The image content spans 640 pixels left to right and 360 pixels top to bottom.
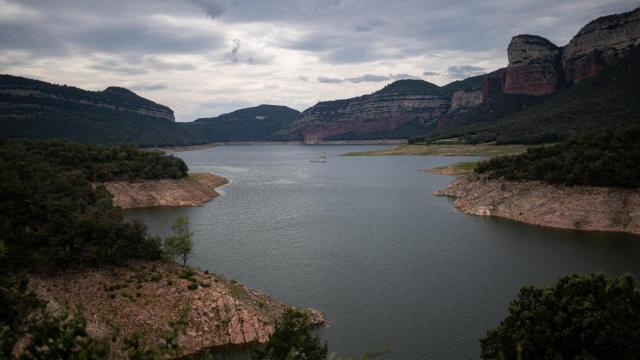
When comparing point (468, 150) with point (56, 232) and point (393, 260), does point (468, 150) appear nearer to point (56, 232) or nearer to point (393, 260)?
point (393, 260)

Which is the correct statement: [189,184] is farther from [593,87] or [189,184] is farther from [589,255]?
[593,87]

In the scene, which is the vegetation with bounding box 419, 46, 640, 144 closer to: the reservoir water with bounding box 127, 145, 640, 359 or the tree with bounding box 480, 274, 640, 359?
the reservoir water with bounding box 127, 145, 640, 359

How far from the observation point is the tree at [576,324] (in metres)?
22.4

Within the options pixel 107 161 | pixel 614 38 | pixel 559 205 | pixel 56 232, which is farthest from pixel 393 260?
pixel 614 38

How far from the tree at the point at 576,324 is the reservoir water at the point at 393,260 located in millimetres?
5932

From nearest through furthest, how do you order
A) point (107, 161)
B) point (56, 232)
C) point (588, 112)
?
point (56, 232) < point (107, 161) < point (588, 112)

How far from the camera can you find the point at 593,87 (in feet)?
574

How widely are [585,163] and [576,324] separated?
4881 centimetres

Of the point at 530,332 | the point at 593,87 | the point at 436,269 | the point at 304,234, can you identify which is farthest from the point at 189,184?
the point at 593,87

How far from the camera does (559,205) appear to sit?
6391 cm

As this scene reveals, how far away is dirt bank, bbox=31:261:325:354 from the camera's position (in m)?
30.2

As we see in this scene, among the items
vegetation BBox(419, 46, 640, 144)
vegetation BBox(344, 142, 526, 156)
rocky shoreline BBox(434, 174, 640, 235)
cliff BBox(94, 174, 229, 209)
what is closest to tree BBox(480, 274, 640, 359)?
rocky shoreline BBox(434, 174, 640, 235)

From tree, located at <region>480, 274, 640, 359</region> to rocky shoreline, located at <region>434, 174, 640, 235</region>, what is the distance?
37420 mm

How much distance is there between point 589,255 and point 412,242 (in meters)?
17.4
